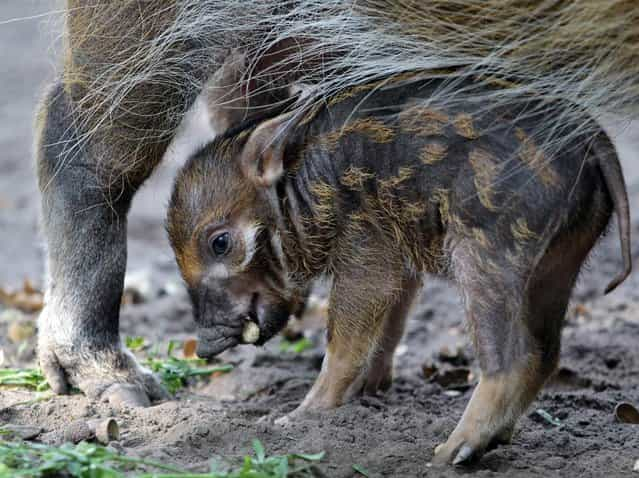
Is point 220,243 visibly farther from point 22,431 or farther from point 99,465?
point 99,465

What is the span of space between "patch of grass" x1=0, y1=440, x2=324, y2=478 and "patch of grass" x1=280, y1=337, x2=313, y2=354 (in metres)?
1.87

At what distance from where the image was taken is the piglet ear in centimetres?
339

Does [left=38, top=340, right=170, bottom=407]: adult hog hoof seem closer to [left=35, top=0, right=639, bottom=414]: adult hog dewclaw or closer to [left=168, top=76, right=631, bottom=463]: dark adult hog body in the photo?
[left=35, top=0, right=639, bottom=414]: adult hog dewclaw

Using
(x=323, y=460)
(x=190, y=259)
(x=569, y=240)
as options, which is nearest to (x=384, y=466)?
(x=323, y=460)

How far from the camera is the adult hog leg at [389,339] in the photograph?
373 centimetres

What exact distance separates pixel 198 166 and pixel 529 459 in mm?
1365

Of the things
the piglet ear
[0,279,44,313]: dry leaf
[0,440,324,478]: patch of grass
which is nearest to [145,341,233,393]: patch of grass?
the piglet ear

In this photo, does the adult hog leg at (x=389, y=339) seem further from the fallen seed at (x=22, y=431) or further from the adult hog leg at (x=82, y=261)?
Result: the fallen seed at (x=22, y=431)

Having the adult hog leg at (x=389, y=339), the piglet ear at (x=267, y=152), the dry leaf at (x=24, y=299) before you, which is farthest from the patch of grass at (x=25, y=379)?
the dry leaf at (x=24, y=299)

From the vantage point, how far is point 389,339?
3.81 m

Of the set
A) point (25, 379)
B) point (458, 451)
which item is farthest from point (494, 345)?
point (25, 379)

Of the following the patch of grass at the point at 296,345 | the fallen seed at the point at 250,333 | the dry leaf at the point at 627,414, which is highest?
the fallen seed at the point at 250,333

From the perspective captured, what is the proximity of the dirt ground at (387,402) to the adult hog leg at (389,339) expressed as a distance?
0.08 m

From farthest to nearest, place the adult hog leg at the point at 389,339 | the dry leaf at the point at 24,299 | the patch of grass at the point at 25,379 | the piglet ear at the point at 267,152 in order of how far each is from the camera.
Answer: the dry leaf at the point at 24,299 < the adult hog leg at the point at 389,339 < the patch of grass at the point at 25,379 < the piglet ear at the point at 267,152
